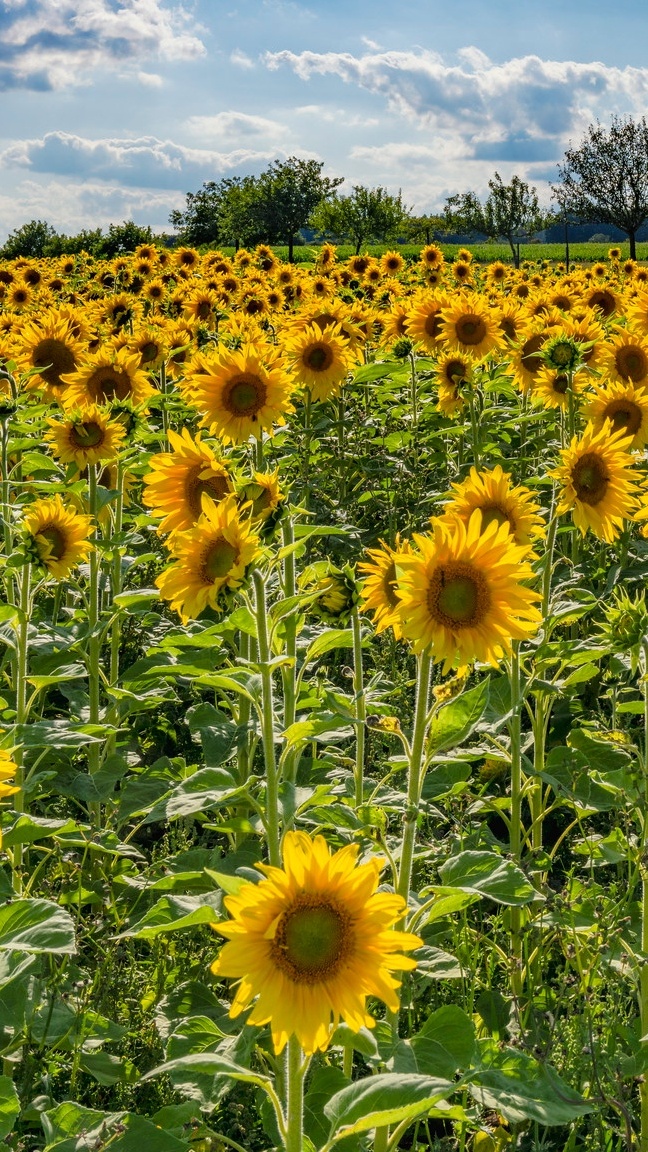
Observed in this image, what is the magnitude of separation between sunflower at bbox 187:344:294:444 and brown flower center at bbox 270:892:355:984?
2525 mm

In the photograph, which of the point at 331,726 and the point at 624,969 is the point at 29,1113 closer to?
the point at 331,726

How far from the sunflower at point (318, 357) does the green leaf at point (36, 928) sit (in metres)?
4.27

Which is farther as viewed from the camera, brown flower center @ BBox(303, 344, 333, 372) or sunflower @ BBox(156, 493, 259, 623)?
brown flower center @ BBox(303, 344, 333, 372)

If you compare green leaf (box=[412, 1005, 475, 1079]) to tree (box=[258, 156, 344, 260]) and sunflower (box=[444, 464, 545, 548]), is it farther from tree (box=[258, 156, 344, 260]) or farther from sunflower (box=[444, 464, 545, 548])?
tree (box=[258, 156, 344, 260])

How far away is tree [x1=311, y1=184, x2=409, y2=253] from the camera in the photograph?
23609 millimetres

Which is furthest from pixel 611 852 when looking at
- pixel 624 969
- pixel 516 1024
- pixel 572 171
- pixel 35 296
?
pixel 572 171

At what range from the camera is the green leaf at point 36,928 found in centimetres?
198

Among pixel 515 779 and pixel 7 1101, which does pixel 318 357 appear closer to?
pixel 515 779

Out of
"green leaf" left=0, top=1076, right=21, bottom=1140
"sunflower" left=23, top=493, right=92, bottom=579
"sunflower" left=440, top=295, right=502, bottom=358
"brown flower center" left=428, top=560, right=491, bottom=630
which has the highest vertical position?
"sunflower" left=440, top=295, right=502, bottom=358

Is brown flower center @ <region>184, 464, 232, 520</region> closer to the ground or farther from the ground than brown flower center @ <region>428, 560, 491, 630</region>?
farther from the ground

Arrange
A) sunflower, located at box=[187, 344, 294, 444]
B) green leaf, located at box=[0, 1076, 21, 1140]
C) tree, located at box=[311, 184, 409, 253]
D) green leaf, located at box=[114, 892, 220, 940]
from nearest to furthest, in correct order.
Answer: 1. green leaf, located at box=[0, 1076, 21, 1140]
2. green leaf, located at box=[114, 892, 220, 940]
3. sunflower, located at box=[187, 344, 294, 444]
4. tree, located at box=[311, 184, 409, 253]

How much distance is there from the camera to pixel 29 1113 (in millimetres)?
2365

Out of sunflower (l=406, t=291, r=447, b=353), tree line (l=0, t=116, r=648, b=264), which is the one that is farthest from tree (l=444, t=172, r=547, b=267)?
sunflower (l=406, t=291, r=447, b=353)

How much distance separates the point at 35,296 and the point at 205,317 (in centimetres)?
346
